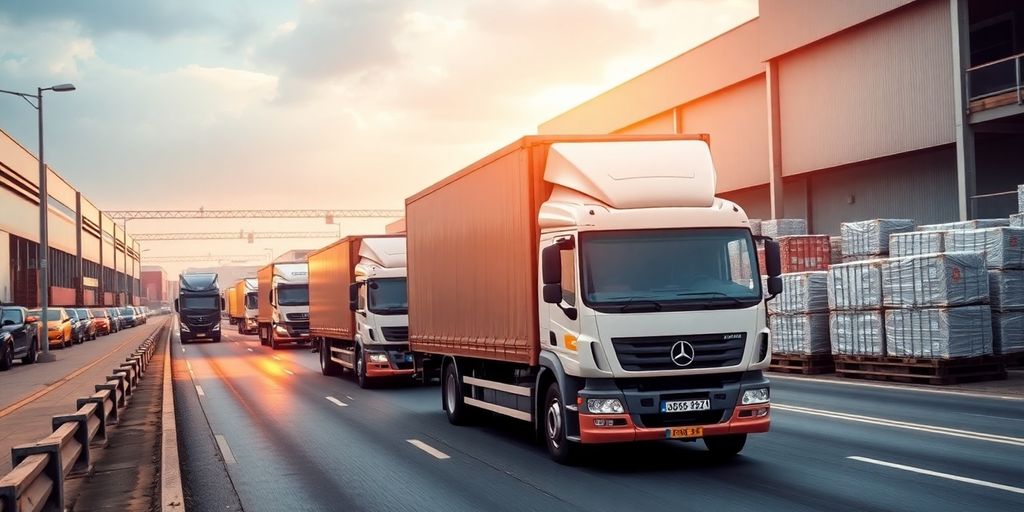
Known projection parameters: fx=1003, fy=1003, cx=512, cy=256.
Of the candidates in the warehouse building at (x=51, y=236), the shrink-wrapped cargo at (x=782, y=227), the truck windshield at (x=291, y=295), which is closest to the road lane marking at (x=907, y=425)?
the shrink-wrapped cargo at (x=782, y=227)

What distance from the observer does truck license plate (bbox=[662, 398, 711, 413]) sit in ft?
32.4

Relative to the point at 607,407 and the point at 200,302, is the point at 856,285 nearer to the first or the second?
the point at 607,407

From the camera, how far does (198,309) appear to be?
5259cm

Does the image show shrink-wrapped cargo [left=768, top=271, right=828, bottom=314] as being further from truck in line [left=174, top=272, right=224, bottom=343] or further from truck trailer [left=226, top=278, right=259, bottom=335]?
truck trailer [left=226, top=278, right=259, bottom=335]

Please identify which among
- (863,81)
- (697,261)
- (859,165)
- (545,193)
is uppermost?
(863,81)

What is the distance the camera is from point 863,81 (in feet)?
108

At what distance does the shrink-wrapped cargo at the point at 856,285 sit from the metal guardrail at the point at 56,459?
13896mm

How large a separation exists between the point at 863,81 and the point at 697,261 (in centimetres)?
2524

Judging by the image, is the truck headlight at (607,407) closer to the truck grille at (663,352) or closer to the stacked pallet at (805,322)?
the truck grille at (663,352)

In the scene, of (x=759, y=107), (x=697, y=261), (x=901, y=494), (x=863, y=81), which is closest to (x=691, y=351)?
(x=697, y=261)

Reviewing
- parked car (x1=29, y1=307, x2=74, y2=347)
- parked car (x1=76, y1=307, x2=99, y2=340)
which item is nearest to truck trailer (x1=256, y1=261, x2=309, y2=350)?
parked car (x1=29, y1=307, x2=74, y2=347)

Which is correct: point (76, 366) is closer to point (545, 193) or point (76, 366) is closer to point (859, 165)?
→ point (545, 193)

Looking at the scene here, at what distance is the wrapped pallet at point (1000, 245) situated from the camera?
19891mm

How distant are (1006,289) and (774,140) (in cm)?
1860
